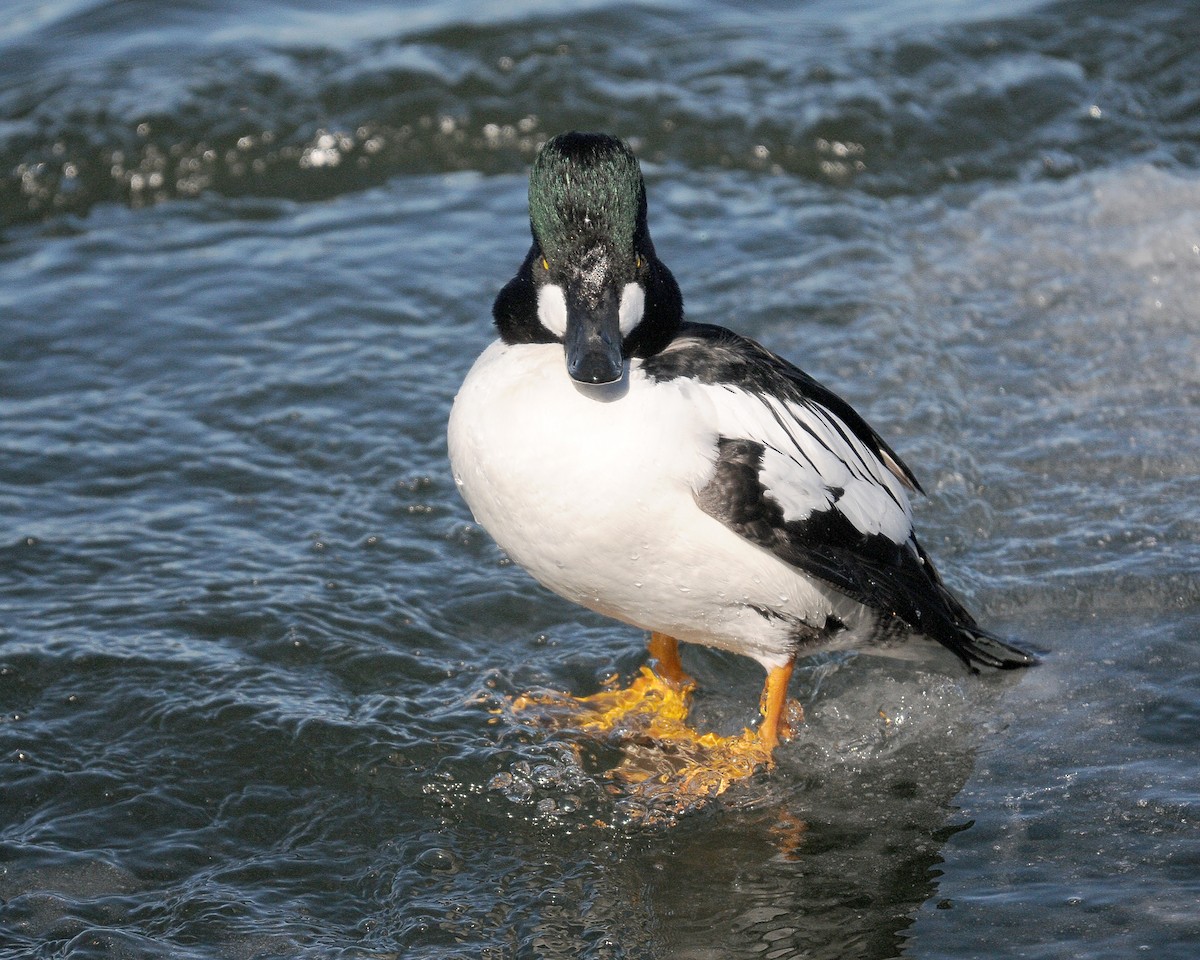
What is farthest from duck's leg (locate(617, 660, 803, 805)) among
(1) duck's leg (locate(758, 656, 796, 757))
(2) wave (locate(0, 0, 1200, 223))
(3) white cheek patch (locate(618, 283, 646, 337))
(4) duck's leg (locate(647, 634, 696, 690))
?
(2) wave (locate(0, 0, 1200, 223))

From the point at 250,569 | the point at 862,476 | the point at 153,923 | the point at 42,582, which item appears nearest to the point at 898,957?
the point at 862,476

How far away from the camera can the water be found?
14.5ft

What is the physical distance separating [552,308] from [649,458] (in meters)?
0.62

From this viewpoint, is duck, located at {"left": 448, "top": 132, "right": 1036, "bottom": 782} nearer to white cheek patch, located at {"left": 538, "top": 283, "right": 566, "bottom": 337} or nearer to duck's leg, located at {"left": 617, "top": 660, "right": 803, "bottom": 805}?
white cheek patch, located at {"left": 538, "top": 283, "right": 566, "bottom": 337}

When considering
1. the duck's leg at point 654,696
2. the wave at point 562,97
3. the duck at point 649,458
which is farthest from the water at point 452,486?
the duck at point 649,458

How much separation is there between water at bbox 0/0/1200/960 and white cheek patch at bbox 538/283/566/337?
155 centimetres

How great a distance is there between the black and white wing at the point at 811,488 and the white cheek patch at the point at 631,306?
0.14 m

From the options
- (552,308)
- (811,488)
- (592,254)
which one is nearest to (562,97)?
(552,308)

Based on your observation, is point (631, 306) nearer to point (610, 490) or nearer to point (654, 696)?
point (610, 490)

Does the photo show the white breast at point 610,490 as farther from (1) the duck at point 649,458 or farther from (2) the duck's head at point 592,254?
(2) the duck's head at point 592,254

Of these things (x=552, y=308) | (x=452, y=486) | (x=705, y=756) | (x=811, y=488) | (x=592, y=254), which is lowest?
(x=705, y=756)

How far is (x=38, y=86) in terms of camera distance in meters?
10.3

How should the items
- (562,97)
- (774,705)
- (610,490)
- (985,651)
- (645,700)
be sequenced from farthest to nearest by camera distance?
(562,97), (645,700), (985,651), (774,705), (610,490)

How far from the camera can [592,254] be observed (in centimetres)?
436
